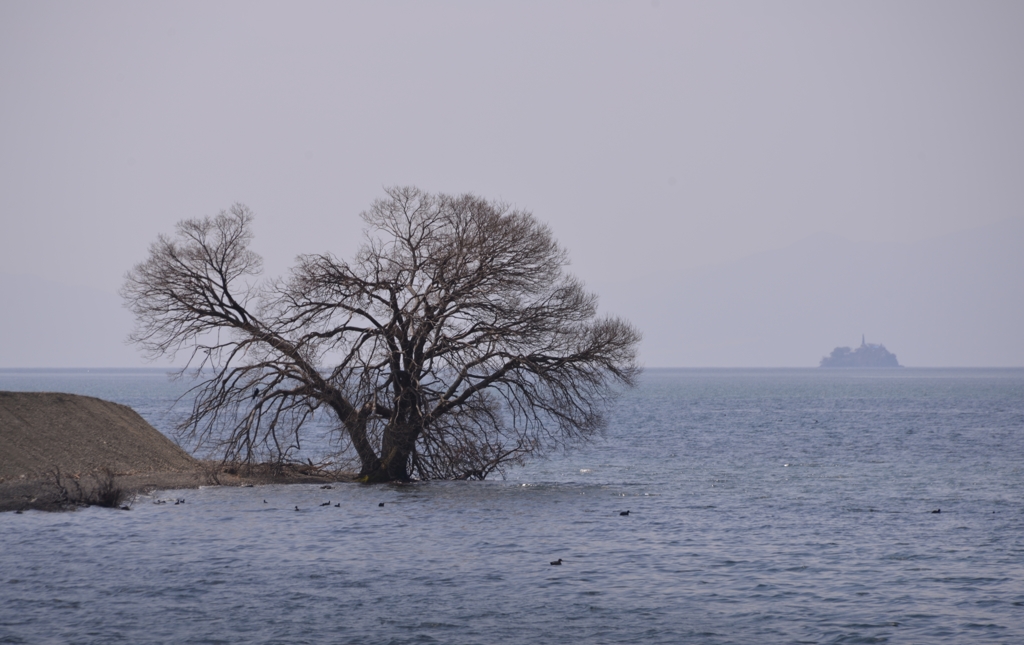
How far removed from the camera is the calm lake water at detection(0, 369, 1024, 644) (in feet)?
56.7

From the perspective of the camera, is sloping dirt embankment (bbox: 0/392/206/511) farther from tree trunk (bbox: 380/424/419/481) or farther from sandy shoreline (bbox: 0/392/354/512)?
tree trunk (bbox: 380/424/419/481)

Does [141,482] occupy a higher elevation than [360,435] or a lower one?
lower

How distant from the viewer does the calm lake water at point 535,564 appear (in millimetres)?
17281

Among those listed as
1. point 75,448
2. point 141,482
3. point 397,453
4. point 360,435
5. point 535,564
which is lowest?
point 535,564

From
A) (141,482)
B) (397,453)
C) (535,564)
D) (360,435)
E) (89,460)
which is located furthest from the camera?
(397,453)

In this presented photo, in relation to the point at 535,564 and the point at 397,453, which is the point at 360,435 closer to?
the point at 397,453

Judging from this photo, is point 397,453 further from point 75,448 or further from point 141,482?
point 75,448

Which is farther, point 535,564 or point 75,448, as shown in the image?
point 75,448

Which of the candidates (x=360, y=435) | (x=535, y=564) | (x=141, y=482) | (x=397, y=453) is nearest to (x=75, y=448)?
(x=141, y=482)

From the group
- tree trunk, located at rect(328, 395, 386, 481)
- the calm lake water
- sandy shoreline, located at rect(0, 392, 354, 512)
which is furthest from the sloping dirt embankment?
tree trunk, located at rect(328, 395, 386, 481)

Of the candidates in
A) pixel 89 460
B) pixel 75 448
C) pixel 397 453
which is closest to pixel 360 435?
pixel 397 453

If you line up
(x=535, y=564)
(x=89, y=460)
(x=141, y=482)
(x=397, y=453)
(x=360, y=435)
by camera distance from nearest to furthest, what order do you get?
(x=535, y=564)
(x=141, y=482)
(x=89, y=460)
(x=360, y=435)
(x=397, y=453)

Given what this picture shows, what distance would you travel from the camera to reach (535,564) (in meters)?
22.7

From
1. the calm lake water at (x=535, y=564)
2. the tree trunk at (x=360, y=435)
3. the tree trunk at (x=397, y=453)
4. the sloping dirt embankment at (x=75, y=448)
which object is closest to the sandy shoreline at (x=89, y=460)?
the sloping dirt embankment at (x=75, y=448)
